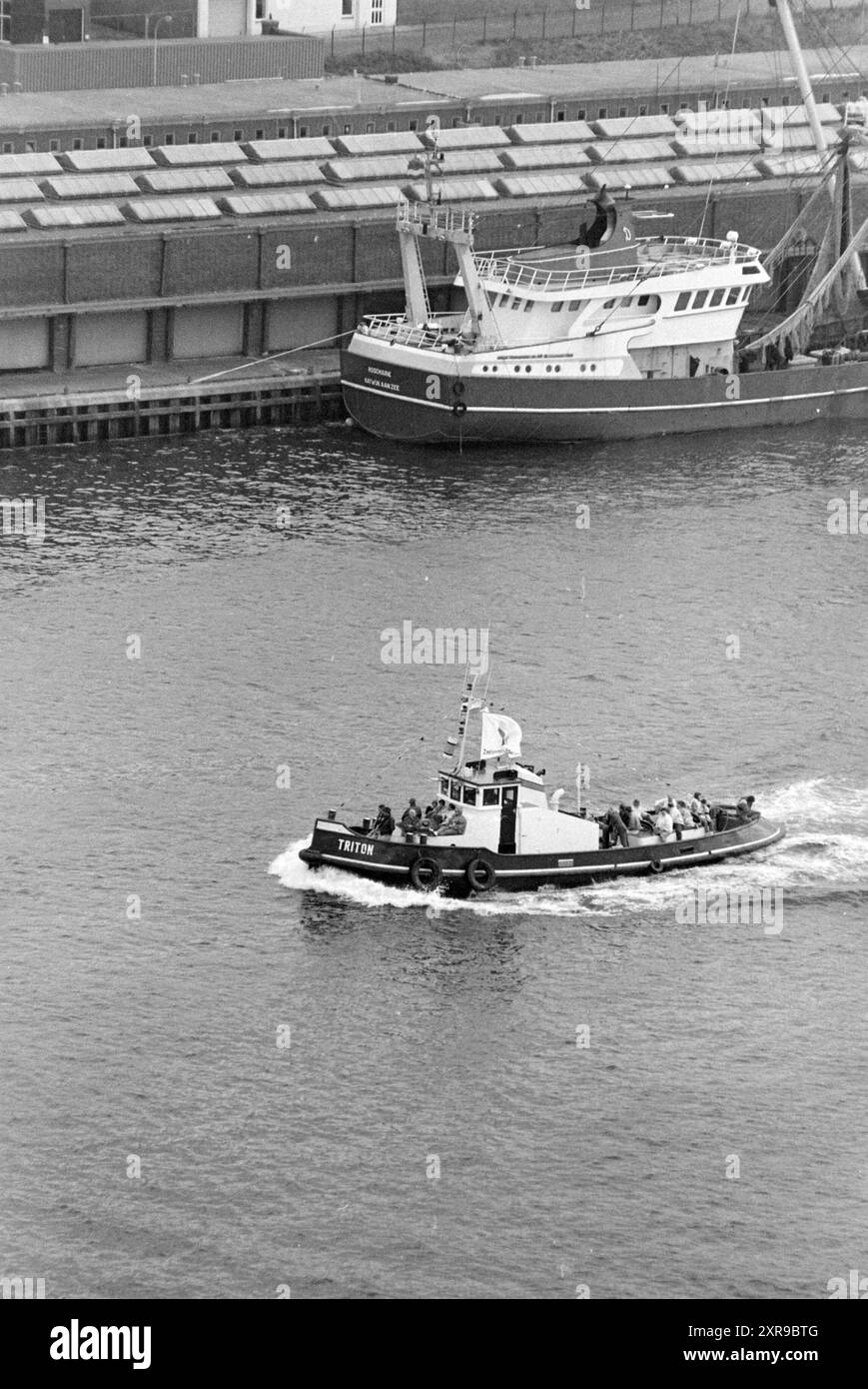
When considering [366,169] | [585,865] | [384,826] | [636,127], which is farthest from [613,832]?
[636,127]

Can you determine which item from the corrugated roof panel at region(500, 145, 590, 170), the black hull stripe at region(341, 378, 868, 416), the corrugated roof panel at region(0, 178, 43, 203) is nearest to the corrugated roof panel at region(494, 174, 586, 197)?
the corrugated roof panel at region(500, 145, 590, 170)

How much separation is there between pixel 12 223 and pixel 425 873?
55.0 meters

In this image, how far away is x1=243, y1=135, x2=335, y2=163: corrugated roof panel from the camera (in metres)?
132

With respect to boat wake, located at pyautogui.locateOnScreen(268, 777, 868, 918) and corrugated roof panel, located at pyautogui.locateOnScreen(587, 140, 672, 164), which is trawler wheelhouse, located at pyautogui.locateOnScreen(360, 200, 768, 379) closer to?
corrugated roof panel, located at pyautogui.locateOnScreen(587, 140, 672, 164)

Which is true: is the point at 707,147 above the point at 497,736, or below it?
above

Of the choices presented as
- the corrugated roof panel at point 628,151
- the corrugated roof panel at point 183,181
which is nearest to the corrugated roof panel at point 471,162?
the corrugated roof panel at point 628,151

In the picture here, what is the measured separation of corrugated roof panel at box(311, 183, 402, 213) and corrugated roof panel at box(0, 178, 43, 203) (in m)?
12.2

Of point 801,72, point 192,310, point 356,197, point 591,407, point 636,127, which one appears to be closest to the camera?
point 591,407

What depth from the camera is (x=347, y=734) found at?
81.7 m

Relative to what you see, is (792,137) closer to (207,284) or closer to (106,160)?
(106,160)

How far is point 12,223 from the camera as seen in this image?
119 metres
